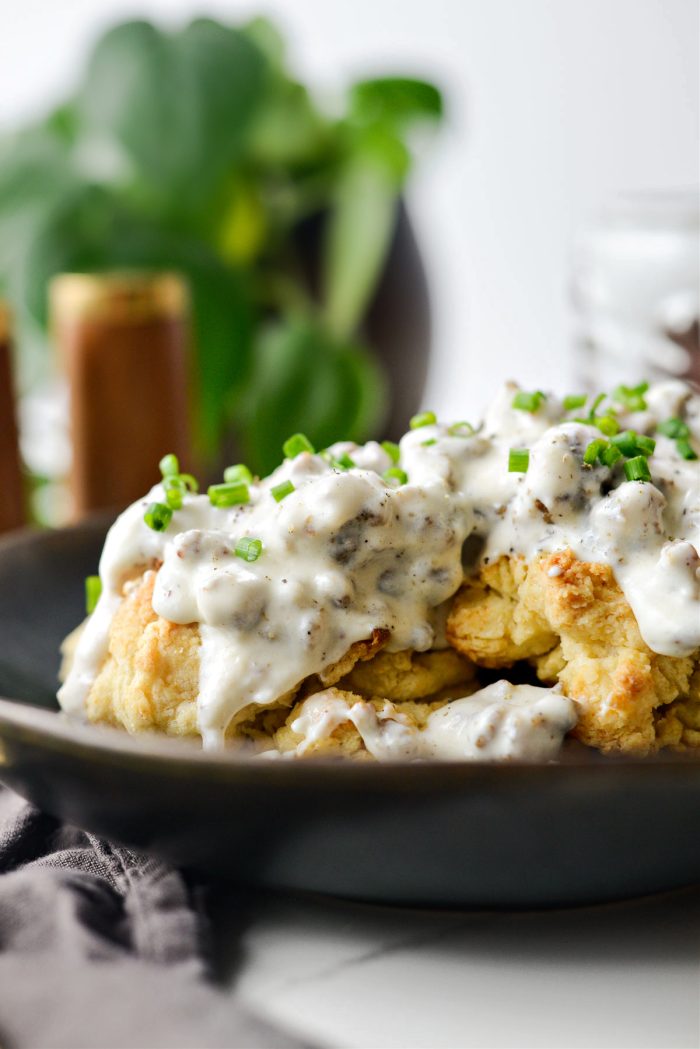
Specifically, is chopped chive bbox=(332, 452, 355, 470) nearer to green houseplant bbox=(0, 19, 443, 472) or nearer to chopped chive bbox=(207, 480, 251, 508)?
chopped chive bbox=(207, 480, 251, 508)

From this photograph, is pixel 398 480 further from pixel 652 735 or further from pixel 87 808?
pixel 87 808

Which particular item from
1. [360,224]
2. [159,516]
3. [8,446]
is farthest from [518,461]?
[360,224]

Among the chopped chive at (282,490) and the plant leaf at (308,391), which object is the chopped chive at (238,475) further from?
the plant leaf at (308,391)

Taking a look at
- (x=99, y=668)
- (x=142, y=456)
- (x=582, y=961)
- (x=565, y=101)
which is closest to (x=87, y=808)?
(x=99, y=668)

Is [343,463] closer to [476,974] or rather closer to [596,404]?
[596,404]

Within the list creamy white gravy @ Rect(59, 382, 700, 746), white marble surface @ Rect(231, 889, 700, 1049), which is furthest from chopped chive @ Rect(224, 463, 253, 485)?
white marble surface @ Rect(231, 889, 700, 1049)

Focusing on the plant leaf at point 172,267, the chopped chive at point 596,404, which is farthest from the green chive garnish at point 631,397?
the plant leaf at point 172,267
